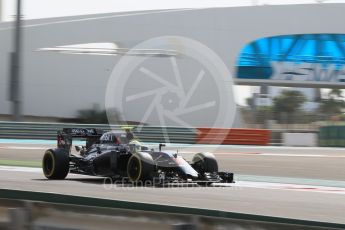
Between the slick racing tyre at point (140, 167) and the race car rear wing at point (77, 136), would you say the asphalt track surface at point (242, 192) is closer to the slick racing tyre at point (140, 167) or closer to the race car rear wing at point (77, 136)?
the slick racing tyre at point (140, 167)

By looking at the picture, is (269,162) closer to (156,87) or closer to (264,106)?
(264,106)

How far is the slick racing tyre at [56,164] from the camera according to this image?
1266 centimetres

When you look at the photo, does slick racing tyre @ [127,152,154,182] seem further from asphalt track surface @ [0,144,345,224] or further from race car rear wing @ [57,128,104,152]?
race car rear wing @ [57,128,104,152]

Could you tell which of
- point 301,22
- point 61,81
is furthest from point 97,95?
point 301,22

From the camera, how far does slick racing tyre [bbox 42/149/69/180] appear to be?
12.7 meters

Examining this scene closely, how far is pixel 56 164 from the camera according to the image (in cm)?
1265

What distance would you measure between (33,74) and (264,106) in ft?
46.0

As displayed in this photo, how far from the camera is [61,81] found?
1540 inches

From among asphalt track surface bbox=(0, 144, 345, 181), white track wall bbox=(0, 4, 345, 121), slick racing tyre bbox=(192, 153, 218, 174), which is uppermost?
white track wall bbox=(0, 4, 345, 121)

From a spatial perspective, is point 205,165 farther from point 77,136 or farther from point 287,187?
point 77,136

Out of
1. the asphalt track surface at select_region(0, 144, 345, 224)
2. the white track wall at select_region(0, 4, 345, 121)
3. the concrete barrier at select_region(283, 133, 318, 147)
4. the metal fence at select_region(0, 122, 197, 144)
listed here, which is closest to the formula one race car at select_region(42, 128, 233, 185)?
the asphalt track surface at select_region(0, 144, 345, 224)

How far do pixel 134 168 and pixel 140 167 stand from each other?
0.23 m

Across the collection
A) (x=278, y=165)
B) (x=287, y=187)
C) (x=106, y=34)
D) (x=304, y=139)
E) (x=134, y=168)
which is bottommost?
(x=287, y=187)

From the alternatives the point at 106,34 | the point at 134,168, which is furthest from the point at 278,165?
the point at 106,34
